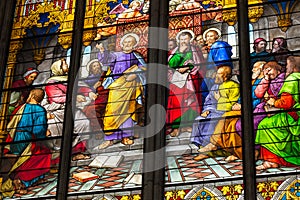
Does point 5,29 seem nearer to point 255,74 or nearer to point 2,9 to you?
point 2,9

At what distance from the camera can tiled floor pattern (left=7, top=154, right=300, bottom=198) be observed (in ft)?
39.4

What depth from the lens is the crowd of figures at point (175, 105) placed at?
12.2 metres

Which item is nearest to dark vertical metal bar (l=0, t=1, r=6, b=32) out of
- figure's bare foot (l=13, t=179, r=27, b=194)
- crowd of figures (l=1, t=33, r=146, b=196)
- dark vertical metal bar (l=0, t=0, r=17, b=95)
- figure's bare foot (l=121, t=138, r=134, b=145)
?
dark vertical metal bar (l=0, t=0, r=17, b=95)

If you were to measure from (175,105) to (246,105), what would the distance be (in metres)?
1.01

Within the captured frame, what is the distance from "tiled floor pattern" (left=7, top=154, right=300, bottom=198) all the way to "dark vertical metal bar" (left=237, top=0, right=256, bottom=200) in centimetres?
18

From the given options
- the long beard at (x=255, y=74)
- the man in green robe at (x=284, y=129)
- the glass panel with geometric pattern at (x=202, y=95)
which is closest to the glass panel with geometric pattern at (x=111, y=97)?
the glass panel with geometric pattern at (x=202, y=95)

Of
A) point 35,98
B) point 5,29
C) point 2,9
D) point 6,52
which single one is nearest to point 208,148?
point 35,98

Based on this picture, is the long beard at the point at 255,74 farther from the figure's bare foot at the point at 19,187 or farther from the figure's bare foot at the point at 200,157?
the figure's bare foot at the point at 19,187

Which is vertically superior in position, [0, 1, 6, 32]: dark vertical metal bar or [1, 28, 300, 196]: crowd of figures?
[0, 1, 6, 32]: dark vertical metal bar

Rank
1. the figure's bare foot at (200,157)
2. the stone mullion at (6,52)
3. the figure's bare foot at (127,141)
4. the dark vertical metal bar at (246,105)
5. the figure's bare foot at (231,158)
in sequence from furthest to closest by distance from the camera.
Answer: the stone mullion at (6,52) < the figure's bare foot at (127,141) < the figure's bare foot at (200,157) < the figure's bare foot at (231,158) < the dark vertical metal bar at (246,105)

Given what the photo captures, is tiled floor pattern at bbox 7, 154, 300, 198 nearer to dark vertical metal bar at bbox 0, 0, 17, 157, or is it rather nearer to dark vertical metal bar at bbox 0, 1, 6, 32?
dark vertical metal bar at bbox 0, 0, 17, 157

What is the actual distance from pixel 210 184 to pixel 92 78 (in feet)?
8.21

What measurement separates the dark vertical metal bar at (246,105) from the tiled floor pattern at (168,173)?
0.60 feet

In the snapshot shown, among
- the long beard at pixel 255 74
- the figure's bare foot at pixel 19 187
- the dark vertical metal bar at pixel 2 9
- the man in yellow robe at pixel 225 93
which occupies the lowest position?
the figure's bare foot at pixel 19 187
